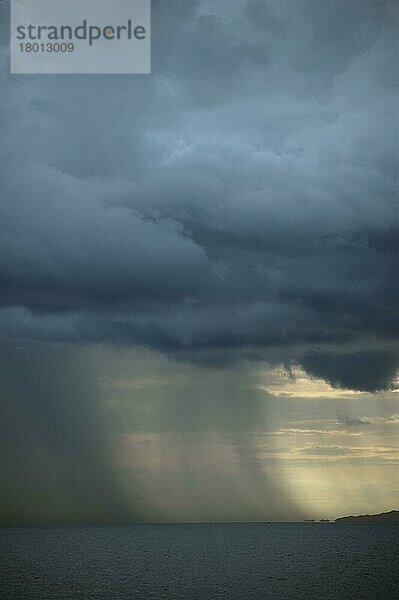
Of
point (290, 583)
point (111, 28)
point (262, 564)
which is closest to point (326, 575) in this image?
point (290, 583)

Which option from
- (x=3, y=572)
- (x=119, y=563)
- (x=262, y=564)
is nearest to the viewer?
(x=3, y=572)

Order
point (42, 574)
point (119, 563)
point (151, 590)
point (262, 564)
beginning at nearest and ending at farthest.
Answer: point (151, 590)
point (42, 574)
point (262, 564)
point (119, 563)

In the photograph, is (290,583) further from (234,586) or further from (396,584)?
(396,584)

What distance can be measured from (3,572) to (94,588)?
135 ft

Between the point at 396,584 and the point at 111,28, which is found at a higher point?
the point at 111,28

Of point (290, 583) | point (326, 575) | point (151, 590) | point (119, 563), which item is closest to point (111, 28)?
point (151, 590)

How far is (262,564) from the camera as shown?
136m

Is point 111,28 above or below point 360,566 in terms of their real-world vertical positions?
above

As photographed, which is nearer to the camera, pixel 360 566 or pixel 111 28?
pixel 111 28

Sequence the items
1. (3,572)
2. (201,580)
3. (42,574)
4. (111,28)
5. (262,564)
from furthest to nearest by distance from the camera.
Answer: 1. (262,564)
2. (3,572)
3. (42,574)
4. (201,580)
5. (111,28)

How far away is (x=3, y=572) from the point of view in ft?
413

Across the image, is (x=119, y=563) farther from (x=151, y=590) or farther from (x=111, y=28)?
(x=111, y=28)

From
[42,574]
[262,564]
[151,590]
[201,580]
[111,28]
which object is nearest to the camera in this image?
[111,28]

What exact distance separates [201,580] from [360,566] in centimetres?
4133
